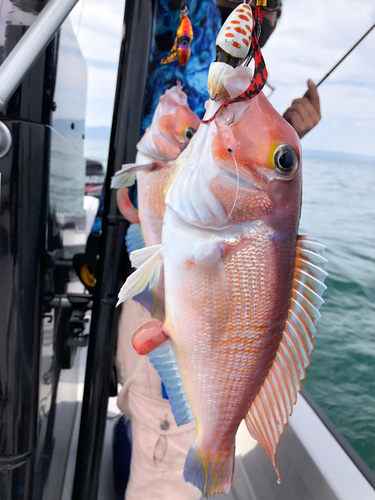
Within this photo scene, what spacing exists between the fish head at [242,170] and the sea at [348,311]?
0.85 metres

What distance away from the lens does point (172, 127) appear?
882 millimetres

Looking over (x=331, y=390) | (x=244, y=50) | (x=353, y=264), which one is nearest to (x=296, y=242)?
(x=244, y=50)

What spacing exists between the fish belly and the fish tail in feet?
0.22

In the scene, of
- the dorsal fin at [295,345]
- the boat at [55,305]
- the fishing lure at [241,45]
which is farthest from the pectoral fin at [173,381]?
the boat at [55,305]

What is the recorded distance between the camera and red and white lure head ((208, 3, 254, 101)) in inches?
16.9

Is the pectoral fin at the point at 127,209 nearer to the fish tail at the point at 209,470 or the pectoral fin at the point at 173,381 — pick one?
the pectoral fin at the point at 173,381

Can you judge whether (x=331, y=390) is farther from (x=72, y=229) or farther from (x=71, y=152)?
(x=71, y=152)

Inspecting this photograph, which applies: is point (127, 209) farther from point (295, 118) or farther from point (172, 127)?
point (295, 118)

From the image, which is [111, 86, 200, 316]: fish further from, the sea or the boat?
the sea

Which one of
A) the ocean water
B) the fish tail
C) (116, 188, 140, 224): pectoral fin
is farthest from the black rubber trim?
the ocean water

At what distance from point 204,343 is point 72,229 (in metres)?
1.33

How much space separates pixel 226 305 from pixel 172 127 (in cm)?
52

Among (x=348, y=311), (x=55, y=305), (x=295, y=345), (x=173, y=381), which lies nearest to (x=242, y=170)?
(x=295, y=345)

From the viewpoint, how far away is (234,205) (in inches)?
19.2
